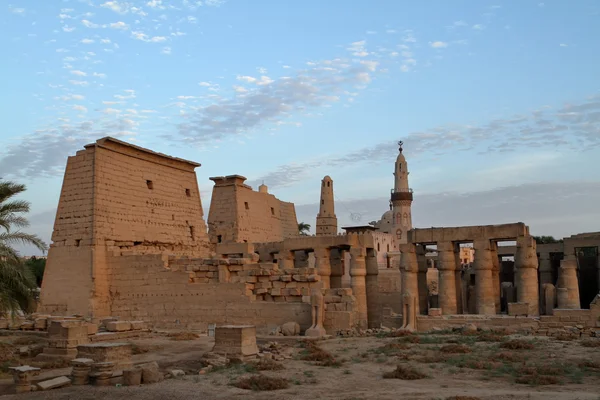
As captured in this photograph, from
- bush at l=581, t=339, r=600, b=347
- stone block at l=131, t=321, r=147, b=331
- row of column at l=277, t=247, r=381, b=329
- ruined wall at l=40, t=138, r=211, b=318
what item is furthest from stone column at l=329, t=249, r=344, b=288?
bush at l=581, t=339, r=600, b=347

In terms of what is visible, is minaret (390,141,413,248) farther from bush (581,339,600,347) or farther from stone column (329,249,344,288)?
bush (581,339,600,347)

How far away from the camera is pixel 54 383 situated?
35.2 ft

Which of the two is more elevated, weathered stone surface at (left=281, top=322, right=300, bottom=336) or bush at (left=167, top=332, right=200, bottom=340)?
weathered stone surface at (left=281, top=322, right=300, bottom=336)

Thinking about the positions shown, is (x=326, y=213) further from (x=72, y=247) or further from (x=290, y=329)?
(x=290, y=329)

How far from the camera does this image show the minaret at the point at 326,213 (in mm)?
42156

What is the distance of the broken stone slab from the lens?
34.5ft

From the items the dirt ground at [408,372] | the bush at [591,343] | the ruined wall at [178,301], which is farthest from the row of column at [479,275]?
the bush at [591,343]

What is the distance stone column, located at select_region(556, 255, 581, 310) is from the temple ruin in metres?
0.04

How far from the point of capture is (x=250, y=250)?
22656mm

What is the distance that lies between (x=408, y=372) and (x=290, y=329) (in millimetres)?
7099

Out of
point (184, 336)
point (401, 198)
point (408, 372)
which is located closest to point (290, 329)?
point (184, 336)

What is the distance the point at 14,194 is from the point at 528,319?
13.8m

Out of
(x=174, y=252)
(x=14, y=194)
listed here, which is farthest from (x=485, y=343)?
(x=174, y=252)

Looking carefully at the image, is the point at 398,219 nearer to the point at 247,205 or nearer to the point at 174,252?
the point at 247,205
